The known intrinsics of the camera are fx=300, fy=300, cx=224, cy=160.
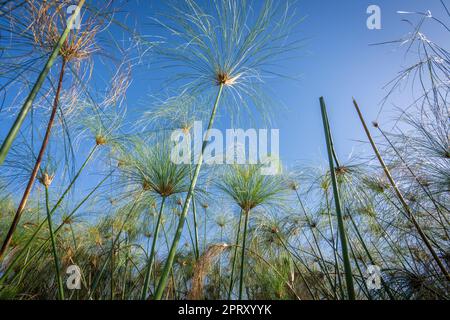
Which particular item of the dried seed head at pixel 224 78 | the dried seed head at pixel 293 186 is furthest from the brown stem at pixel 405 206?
the dried seed head at pixel 293 186

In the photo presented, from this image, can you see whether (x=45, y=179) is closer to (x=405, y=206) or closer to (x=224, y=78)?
(x=224, y=78)

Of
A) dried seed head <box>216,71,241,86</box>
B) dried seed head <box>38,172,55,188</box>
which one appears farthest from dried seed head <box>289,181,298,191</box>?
dried seed head <box>38,172,55,188</box>

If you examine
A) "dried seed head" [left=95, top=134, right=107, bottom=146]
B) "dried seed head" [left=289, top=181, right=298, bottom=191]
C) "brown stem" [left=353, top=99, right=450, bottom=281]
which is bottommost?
"brown stem" [left=353, top=99, right=450, bottom=281]

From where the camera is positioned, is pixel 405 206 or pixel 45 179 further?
pixel 45 179

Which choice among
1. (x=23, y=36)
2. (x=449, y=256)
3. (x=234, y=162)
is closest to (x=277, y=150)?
(x=234, y=162)

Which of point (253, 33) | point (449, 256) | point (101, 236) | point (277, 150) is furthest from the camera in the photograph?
point (101, 236)

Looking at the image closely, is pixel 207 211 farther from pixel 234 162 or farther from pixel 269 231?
pixel 234 162

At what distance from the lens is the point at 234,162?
3.17 metres

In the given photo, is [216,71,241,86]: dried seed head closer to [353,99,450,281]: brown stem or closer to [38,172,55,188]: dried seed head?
[353,99,450,281]: brown stem

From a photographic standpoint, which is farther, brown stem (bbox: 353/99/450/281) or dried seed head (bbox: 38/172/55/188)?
dried seed head (bbox: 38/172/55/188)

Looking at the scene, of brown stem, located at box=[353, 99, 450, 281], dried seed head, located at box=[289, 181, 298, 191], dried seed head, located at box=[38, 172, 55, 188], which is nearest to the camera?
brown stem, located at box=[353, 99, 450, 281]

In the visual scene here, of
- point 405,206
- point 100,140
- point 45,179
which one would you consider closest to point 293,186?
point 405,206

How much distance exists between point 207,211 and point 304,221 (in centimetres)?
129

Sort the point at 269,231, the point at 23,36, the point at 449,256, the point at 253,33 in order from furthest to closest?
the point at 269,231 → the point at 449,256 → the point at 253,33 → the point at 23,36
